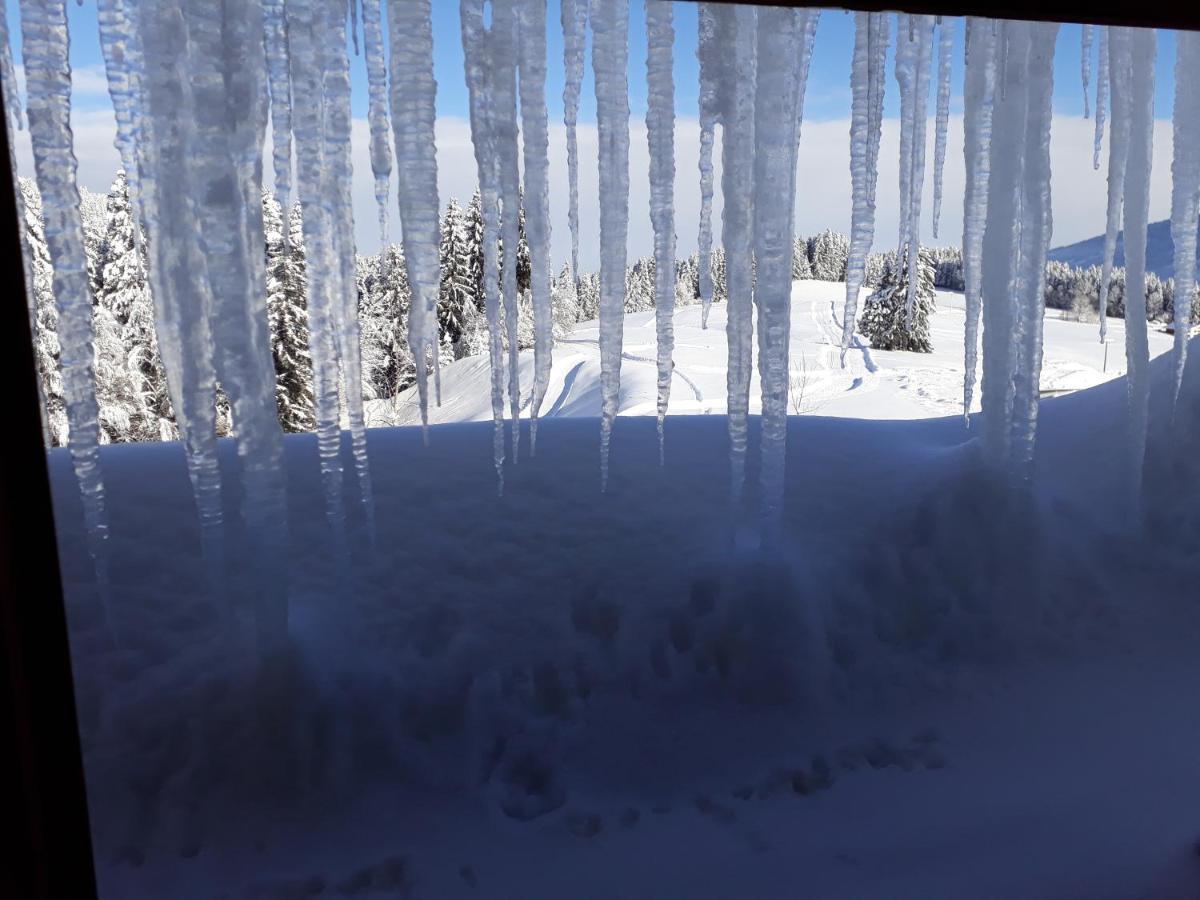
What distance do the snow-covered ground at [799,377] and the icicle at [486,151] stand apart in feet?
18.6

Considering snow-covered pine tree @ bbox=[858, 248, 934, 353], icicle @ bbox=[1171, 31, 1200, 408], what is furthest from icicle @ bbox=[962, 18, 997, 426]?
snow-covered pine tree @ bbox=[858, 248, 934, 353]

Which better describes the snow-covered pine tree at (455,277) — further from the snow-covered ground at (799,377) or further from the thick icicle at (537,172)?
the thick icicle at (537,172)

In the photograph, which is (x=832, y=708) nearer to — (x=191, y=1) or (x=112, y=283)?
(x=191, y=1)

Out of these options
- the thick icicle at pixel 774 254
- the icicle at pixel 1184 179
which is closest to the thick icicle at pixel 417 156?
the thick icicle at pixel 774 254

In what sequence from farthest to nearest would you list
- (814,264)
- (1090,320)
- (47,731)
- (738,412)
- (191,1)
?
A: (814,264) → (1090,320) → (738,412) → (191,1) → (47,731)

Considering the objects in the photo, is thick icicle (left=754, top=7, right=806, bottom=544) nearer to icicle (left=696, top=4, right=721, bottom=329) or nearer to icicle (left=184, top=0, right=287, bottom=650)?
icicle (left=696, top=4, right=721, bottom=329)

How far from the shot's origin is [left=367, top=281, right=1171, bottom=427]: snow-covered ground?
13.1 m

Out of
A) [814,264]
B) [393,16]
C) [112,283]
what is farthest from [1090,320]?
[393,16]

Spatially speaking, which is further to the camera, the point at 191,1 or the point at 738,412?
the point at 738,412

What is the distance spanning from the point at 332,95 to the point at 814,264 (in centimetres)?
5595

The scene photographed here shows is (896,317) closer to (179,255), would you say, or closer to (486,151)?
(486,151)

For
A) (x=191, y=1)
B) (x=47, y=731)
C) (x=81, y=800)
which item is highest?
(x=191, y=1)

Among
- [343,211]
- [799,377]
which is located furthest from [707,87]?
[799,377]

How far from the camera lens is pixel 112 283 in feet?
44.0
